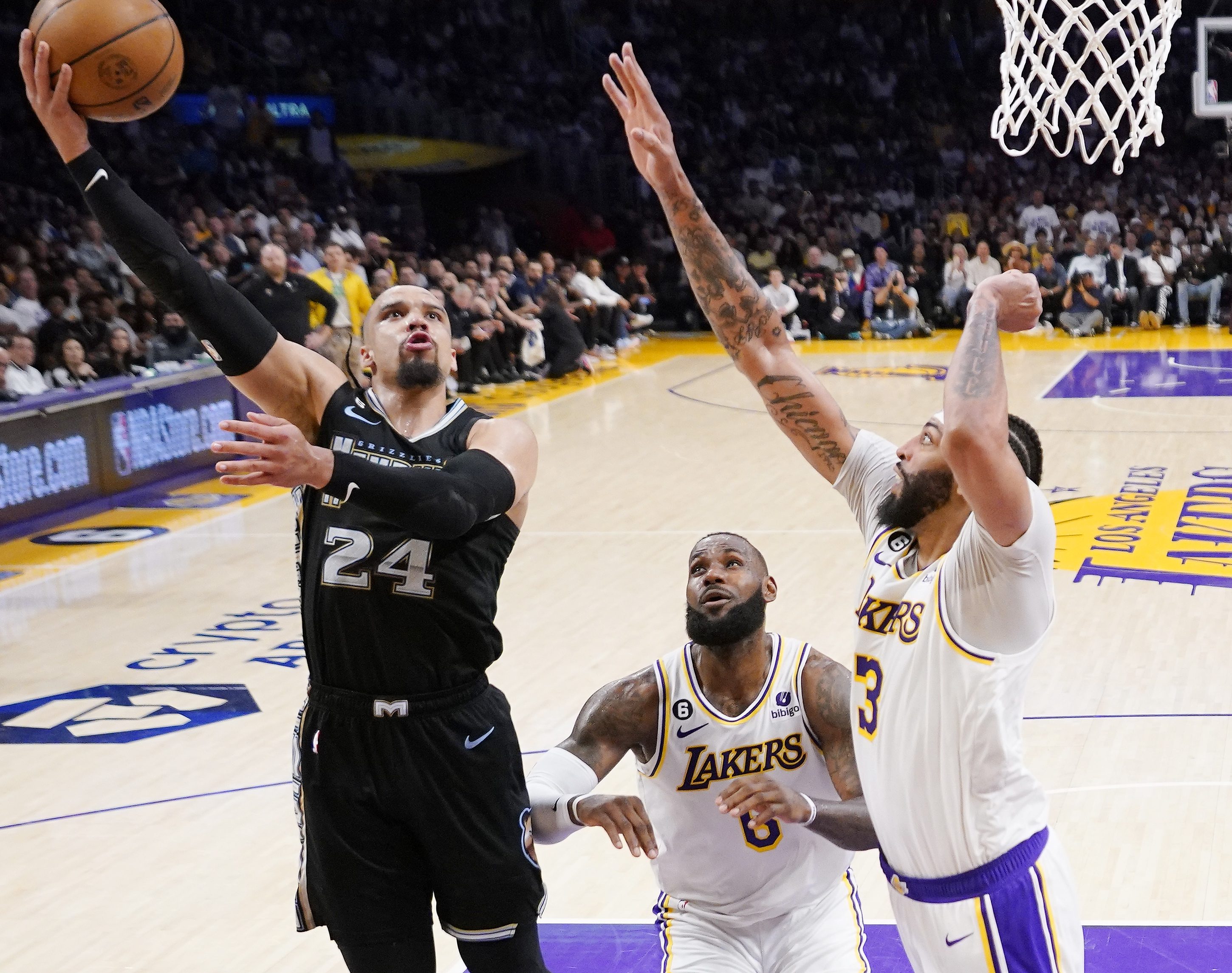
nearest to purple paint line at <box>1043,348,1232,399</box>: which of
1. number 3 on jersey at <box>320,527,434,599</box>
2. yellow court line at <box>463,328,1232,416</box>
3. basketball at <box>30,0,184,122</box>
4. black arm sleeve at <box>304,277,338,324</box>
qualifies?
yellow court line at <box>463,328,1232,416</box>

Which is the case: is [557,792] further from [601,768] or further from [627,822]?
[627,822]

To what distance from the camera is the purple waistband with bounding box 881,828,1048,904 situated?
3230mm

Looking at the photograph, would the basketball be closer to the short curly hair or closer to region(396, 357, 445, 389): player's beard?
region(396, 357, 445, 389): player's beard

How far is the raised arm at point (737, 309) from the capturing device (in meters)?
3.93

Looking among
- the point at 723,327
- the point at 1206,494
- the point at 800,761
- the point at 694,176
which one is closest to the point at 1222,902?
the point at 800,761

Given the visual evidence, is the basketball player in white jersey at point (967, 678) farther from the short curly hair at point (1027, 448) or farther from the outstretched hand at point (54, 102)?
the outstretched hand at point (54, 102)

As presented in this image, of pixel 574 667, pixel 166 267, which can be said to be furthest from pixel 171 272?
pixel 574 667

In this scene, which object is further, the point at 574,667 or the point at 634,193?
the point at 634,193

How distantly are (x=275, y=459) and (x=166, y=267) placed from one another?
708 millimetres

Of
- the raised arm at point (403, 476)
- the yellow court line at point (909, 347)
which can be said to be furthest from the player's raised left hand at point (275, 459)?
the yellow court line at point (909, 347)

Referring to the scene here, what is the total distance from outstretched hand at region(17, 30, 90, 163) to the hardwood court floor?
2919 mm

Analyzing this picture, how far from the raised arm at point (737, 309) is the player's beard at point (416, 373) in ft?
2.35

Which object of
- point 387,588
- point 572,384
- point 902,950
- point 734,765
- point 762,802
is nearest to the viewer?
point 762,802

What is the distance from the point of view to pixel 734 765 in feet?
13.4
